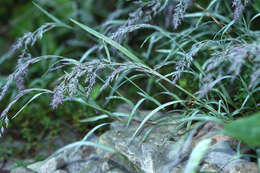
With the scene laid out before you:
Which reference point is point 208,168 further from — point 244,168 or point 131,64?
point 131,64

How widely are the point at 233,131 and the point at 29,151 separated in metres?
1.50

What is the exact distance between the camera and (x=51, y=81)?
262cm

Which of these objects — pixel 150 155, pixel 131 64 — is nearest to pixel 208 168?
pixel 150 155

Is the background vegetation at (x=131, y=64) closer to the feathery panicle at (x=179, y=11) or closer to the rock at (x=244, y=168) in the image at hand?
the feathery panicle at (x=179, y=11)

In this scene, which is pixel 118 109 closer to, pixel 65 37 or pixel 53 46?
pixel 53 46

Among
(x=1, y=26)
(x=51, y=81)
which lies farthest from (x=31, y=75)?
(x=1, y=26)

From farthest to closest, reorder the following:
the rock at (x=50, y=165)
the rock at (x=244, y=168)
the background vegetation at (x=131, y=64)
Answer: the rock at (x=50, y=165) → the background vegetation at (x=131, y=64) → the rock at (x=244, y=168)

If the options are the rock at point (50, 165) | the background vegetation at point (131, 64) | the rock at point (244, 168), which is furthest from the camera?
the rock at point (50, 165)

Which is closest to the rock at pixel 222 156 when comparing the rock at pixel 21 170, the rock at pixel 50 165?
the rock at pixel 50 165

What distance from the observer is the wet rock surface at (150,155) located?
4.43 feet

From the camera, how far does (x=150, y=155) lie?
1.47m

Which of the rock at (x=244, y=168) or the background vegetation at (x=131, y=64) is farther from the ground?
the background vegetation at (x=131, y=64)

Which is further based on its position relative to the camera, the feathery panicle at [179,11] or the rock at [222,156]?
the feathery panicle at [179,11]

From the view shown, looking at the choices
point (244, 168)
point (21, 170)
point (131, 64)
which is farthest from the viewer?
point (21, 170)
